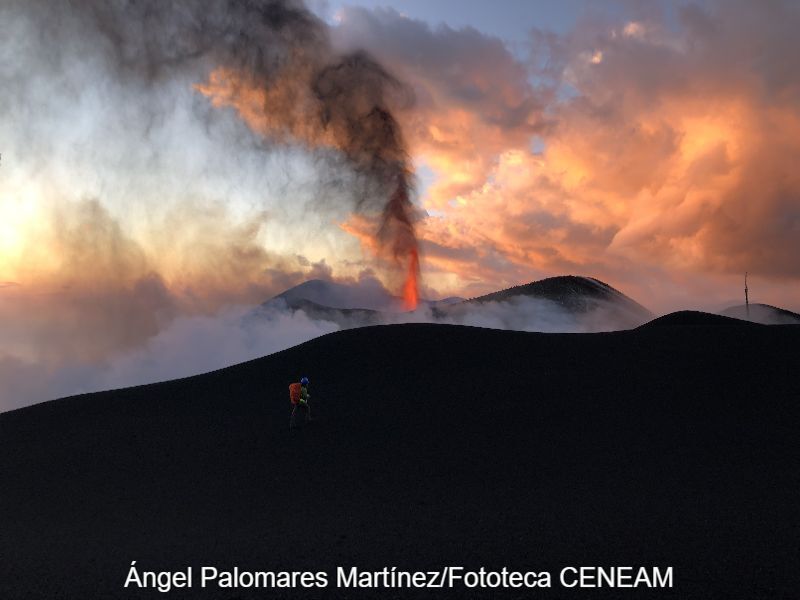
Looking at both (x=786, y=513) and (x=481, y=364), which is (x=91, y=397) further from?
(x=786, y=513)

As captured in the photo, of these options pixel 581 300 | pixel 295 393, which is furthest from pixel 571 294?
pixel 295 393

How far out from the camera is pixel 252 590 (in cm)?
962

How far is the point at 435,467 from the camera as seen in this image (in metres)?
17.0

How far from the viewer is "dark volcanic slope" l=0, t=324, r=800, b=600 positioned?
1090 cm

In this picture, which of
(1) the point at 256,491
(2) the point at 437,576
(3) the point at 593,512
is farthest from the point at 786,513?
(1) the point at 256,491

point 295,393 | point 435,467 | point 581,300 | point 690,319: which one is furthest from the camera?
point 581,300

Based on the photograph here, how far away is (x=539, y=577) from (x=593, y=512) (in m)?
3.82

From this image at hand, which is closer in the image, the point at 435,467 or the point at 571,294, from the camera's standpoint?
the point at 435,467

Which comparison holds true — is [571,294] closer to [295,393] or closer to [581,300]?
[581,300]

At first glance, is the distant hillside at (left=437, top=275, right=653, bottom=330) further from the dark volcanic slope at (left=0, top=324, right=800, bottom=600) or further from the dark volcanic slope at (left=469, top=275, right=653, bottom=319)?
the dark volcanic slope at (left=0, top=324, right=800, bottom=600)

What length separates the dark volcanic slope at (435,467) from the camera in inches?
429

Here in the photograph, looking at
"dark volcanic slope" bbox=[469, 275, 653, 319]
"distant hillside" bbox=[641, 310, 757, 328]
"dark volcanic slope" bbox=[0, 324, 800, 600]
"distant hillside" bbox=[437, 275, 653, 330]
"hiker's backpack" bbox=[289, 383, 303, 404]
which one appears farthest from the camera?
"dark volcanic slope" bbox=[469, 275, 653, 319]

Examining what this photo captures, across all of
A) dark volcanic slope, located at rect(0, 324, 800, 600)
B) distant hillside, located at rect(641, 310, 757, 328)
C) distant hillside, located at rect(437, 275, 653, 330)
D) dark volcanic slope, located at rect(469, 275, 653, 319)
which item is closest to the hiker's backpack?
dark volcanic slope, located at rect(0, 324, 800, 600)

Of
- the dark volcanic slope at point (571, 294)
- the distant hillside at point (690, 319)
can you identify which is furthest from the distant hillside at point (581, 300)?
the distant hillside at point (690, 319)
